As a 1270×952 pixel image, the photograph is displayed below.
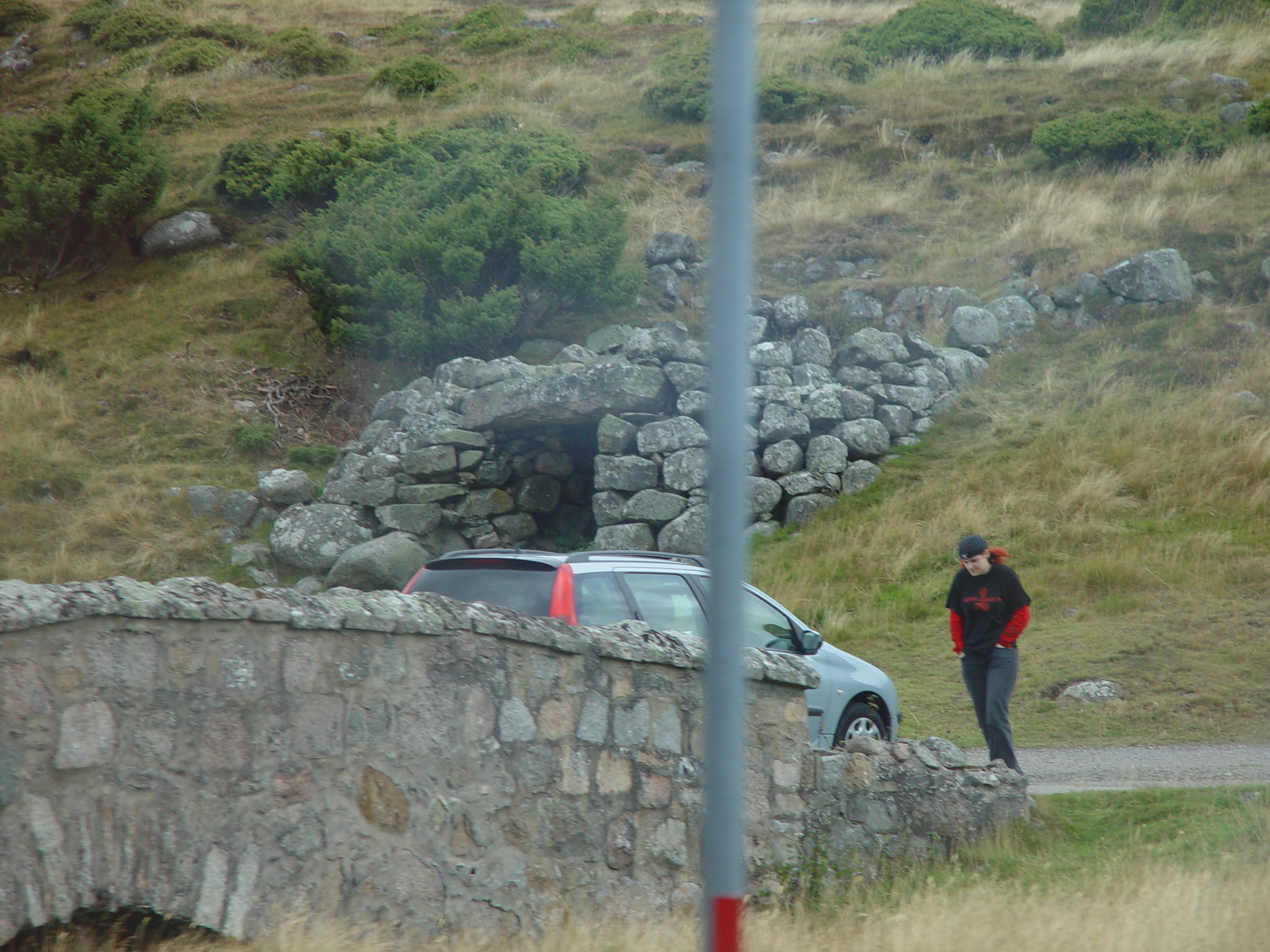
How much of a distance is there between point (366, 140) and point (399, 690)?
2183 centimetres

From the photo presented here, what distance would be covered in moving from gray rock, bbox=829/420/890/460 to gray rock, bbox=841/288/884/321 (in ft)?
12.1

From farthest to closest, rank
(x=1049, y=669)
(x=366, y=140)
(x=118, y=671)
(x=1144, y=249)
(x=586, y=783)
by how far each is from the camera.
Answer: (x=366, y=140) → (x=1144, y=249) → (x=1049, y=669) → (x=586, y=783) → (x=118, y=671)

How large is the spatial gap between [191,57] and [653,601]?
1420 inches

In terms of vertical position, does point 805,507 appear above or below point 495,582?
below

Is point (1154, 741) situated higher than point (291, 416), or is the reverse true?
point (291, 416)

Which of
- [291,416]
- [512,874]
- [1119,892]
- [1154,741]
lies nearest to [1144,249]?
[1154,741]

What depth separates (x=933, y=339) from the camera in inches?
773

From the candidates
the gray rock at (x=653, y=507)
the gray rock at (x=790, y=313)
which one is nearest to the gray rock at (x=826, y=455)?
the gray rock at (x=653, y=507)

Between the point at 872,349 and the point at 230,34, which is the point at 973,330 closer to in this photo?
the point at 872,349

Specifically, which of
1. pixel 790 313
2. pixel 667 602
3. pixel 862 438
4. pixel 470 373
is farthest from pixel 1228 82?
pixel 667 602

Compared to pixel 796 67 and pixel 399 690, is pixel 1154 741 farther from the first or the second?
pixel 796 67

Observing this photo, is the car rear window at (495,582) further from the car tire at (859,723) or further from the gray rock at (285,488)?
the gray rock at (285,488)

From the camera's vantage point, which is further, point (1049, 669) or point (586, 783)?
point (1049, 669)

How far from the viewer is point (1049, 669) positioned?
1149 cm
